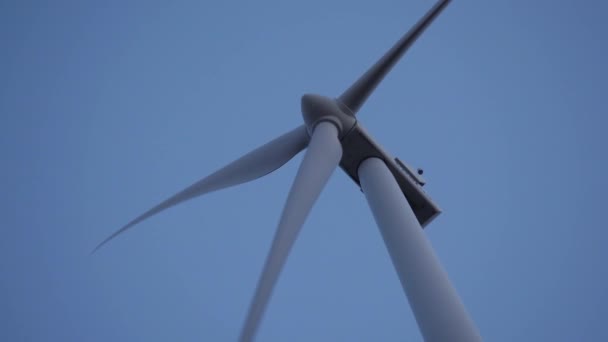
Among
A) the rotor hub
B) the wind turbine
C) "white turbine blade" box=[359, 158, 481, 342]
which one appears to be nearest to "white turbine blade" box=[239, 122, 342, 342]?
the wind turbine

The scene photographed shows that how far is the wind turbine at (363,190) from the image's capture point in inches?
229

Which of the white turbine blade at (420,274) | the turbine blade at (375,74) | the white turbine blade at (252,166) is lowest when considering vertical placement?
the white turbine blade at (420,274)

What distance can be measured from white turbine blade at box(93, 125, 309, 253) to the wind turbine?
0.06 feet

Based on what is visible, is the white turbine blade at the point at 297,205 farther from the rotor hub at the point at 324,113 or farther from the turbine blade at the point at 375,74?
the turbine blade at the point at 375,74

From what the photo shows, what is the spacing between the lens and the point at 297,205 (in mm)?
7340

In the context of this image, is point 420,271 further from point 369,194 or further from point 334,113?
point 334,113

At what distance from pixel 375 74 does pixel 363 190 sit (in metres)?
2.29

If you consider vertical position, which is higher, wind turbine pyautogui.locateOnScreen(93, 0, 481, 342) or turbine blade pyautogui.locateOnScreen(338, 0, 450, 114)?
turbine blade pyautogui.locateOnScreen(338, 0, 450, 114)

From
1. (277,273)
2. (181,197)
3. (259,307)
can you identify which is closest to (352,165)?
(181,197)

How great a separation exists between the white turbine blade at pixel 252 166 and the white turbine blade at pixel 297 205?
1.10m

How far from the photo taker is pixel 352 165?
10555 mm

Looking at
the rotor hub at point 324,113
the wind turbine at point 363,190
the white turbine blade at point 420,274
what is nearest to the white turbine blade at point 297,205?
the wind turbine at point 363,190

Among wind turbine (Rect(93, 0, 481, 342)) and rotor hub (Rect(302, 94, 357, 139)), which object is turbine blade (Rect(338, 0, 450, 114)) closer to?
wind turbine (Rect(93, 0, 481, 342))

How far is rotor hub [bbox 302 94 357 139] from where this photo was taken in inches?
383
